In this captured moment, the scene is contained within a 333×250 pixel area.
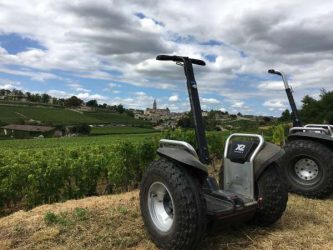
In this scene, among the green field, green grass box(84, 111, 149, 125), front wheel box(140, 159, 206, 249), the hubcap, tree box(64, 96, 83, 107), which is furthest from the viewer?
tree box(64, 96, 83, 107)

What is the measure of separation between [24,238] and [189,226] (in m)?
1.85

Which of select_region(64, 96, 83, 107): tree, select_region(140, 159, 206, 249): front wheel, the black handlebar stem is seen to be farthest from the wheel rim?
select_region(64, 96, 83, 107): tree

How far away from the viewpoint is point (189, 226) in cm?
390

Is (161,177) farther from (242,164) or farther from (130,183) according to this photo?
(130,183)

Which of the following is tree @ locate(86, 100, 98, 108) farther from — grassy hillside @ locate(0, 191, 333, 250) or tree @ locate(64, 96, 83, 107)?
grassy hillside @ locate(0, 191, 333, 250)

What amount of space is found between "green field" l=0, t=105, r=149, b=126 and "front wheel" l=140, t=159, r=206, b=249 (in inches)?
3856

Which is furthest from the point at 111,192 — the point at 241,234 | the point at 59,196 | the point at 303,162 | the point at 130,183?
the point at 241,234

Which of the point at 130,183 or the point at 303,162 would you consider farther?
the point at 130,183

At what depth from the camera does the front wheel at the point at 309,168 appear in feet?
22.1

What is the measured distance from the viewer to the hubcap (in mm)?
7016

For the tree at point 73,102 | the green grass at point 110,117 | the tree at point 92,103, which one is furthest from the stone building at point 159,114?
the tree at point 73,102

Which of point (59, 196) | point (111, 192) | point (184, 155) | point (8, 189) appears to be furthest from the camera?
point (111, 192)

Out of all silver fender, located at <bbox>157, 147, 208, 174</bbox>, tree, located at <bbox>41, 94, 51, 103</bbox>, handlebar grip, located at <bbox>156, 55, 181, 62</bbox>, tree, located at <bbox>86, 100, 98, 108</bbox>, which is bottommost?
silver fender, located at <bbox>157, 147, 208, 174</bbox>

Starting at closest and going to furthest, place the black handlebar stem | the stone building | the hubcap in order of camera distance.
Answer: the black handlebar stem
the hubcap
the stone building
